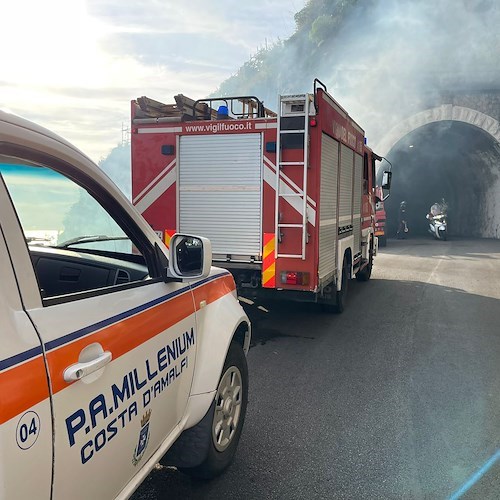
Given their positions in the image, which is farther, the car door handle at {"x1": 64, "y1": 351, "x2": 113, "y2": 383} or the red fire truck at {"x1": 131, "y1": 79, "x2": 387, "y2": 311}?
the red fire truck at {"x1": 131, "y1": 79, "x2": 387, "y2": 311}

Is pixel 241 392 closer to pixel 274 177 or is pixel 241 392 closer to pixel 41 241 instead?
pixel 41 241

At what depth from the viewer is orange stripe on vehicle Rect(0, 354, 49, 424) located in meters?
1.28

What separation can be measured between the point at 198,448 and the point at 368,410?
174cm

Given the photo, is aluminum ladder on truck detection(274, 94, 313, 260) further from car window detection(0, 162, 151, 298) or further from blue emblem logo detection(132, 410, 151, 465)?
blue emblem logo detection(132, 410, 151, 465)

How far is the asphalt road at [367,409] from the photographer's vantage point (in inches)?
114

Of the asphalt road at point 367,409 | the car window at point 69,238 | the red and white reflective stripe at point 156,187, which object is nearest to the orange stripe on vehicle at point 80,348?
the car window at point 69,238

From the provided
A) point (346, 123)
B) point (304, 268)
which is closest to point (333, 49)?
point (346, 123)

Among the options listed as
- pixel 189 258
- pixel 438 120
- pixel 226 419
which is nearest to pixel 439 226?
pixel 438 120

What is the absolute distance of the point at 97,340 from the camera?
1685mm

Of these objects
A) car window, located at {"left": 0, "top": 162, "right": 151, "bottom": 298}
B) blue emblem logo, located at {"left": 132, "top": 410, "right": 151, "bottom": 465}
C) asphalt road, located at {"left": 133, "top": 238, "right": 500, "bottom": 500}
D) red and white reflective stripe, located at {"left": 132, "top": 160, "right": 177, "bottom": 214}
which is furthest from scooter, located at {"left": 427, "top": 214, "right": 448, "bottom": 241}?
blue emblem logo, located at {"left": 132, "top": 410, "right": 151, "bottom": 465}

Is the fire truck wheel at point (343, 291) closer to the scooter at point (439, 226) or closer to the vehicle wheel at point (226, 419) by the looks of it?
the vehicle wheel at point (226, 419)

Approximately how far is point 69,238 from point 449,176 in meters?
29.2

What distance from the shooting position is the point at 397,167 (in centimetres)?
2536

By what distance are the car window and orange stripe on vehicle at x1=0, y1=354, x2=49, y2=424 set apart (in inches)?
24.1
